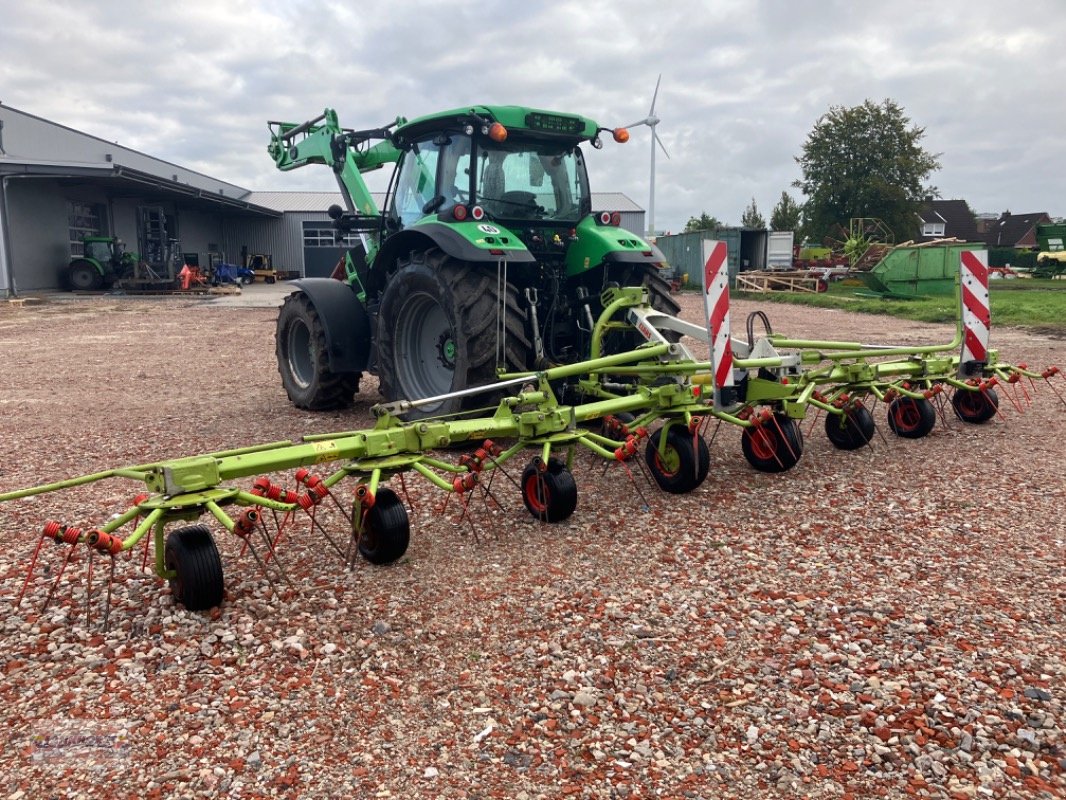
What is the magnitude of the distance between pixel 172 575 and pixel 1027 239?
240 feet

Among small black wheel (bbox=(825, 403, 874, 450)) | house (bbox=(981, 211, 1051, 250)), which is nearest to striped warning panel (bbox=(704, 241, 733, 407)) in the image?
small black wheel (bbox=(825, 403, 874, 450))

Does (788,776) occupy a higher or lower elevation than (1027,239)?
lower

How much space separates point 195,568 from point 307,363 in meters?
4.71

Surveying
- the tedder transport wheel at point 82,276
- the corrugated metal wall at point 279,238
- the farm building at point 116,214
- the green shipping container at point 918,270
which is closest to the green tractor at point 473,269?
the farm building at point 116,214

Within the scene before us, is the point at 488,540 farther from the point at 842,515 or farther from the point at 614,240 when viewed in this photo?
the point at 614,240

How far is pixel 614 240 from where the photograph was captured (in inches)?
251

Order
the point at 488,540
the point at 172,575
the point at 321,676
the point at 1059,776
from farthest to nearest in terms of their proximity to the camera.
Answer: the point at 488,540 → the point at 172,575 → the point at 321,676 → the point at 1059,776

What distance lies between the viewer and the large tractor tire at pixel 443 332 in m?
→ 5.57

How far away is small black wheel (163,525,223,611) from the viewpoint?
3.21m

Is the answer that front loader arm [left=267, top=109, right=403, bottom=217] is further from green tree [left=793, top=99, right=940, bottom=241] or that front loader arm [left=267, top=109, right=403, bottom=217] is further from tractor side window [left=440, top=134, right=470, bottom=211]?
green tree [left=793, top=99, right=940, bottom=241]

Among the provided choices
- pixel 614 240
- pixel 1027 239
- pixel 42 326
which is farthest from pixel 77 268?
pixel 1027 239

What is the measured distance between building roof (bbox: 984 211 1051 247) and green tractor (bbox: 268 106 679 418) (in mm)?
67942

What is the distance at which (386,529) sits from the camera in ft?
12.1

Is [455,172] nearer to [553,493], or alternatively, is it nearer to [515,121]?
[515,121]
